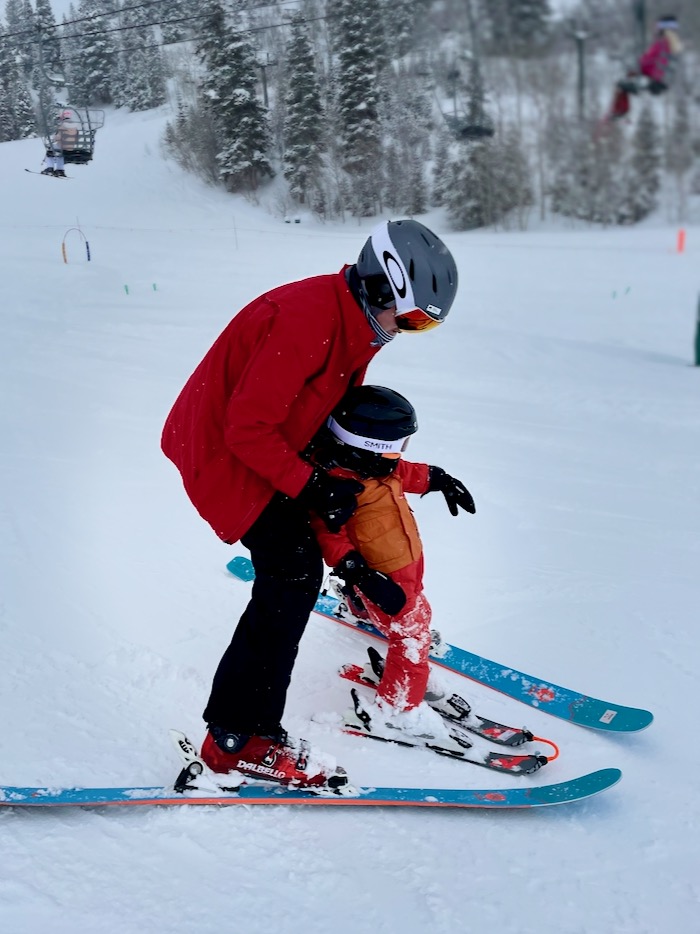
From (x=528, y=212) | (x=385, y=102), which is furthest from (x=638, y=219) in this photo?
(x=385, y=102)

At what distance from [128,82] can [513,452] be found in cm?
297

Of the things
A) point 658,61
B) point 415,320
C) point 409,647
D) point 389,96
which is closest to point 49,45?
point 389,96

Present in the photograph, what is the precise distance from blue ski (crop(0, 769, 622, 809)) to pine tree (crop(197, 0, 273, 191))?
2.64 m

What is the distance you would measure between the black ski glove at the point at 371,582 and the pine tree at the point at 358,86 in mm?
1974

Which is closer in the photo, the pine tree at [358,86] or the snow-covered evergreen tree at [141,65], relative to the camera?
the pine tree at [358,86]

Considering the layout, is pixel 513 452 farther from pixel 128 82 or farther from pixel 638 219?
pixel 128 82

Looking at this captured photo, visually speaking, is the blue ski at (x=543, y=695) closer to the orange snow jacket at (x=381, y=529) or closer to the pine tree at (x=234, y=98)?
the orange snow jacket at (x=381, y=529)

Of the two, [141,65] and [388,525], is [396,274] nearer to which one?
[388,525]

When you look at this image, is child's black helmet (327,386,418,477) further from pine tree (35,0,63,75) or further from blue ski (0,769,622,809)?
pine tree (35,0,63,75)

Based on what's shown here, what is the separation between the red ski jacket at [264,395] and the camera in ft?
5.18

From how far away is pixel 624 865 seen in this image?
1.55 m

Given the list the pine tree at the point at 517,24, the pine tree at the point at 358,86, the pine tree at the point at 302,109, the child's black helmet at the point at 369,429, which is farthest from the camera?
the pine tree at the point at 302,109

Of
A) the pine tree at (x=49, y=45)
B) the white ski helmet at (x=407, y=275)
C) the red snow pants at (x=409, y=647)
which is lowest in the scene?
the red snow pants at (x=409, y=647)

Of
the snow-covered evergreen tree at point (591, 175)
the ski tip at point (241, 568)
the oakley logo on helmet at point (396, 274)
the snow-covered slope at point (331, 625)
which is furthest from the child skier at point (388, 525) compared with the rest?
the snow-covered evergreen tree at point (591, 175)
